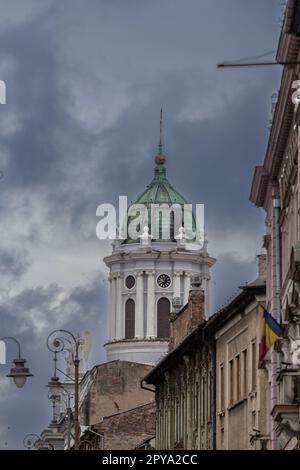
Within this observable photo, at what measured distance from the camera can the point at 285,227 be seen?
141ft

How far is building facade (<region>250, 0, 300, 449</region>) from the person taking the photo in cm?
3259

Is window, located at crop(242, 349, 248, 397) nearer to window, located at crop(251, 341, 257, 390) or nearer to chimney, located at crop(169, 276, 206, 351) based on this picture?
window, located at crop(251, 341, 257, 390)

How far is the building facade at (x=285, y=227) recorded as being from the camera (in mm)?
32594

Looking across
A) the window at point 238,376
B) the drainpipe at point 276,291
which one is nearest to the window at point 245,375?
the window at point 238,376

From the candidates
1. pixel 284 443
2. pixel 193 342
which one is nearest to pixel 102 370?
pixel 193 342

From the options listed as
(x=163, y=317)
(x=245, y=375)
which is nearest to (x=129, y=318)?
(x=163, y=317)

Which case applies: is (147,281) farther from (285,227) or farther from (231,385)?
(285,227)

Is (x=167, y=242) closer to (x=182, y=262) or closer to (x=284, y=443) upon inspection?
(x=182, y=262)

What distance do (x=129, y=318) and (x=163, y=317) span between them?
91.1 inches

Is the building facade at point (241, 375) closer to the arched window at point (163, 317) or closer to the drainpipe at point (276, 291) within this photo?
the drainpipe at point (276, 291)

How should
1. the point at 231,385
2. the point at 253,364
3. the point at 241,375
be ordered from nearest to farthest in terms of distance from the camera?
the point at 253,364 < the point at 241,375 < the point at 231,385

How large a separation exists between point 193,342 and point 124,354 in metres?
67.4

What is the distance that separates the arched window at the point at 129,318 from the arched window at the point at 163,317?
1.76m

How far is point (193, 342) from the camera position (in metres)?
60.4
